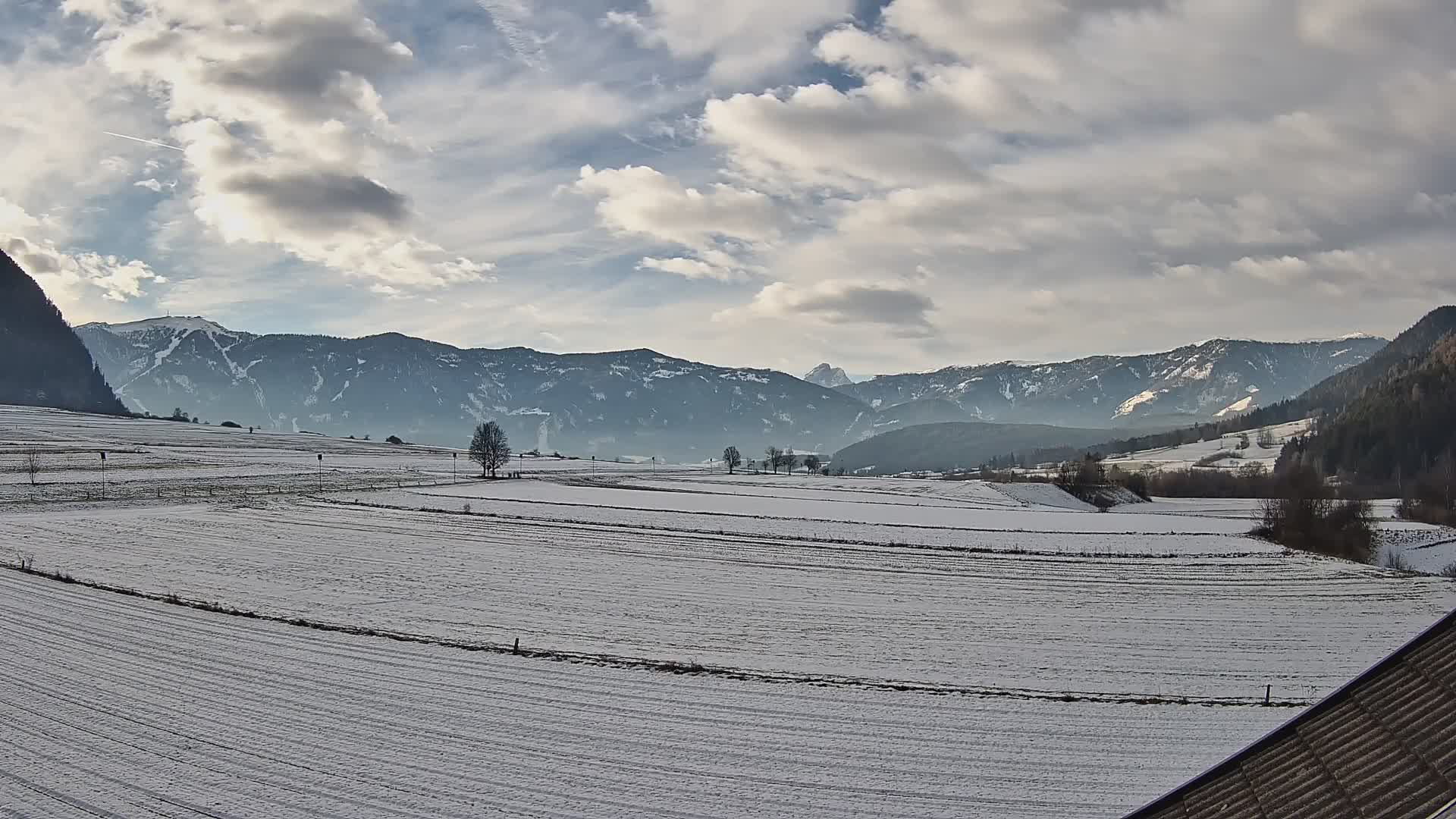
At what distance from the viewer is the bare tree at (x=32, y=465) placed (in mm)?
81969

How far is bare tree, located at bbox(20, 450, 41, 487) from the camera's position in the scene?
82.0 m

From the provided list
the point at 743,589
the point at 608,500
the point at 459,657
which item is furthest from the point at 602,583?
the point at 608,500

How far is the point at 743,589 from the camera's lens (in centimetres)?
4144

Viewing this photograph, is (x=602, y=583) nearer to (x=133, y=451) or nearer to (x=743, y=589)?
(x=743, y=589)

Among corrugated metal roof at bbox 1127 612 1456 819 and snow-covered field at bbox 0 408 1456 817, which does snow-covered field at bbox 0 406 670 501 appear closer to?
snow-covered field at bbox 0 408 1456 817

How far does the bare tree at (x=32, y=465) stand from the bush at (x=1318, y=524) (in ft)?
356

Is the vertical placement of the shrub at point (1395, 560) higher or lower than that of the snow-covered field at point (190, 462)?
lower

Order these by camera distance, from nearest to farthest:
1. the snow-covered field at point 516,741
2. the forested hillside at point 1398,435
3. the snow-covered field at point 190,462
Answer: the snow-covered field at point 516,741
the snow-covered field at point 190,462
the forested hillside at point 1398,435

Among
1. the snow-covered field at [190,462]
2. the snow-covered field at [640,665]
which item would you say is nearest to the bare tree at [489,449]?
the snow-covered field at [190,462]

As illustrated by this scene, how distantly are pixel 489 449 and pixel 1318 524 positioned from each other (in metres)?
101

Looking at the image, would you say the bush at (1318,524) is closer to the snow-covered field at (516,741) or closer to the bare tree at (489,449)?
the snow-covered field at (516,741)

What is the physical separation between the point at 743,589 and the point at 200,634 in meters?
22.3

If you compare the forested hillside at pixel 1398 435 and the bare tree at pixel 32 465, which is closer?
the bare tree at pixel 32 465

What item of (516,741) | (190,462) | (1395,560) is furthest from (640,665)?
(190,462)
